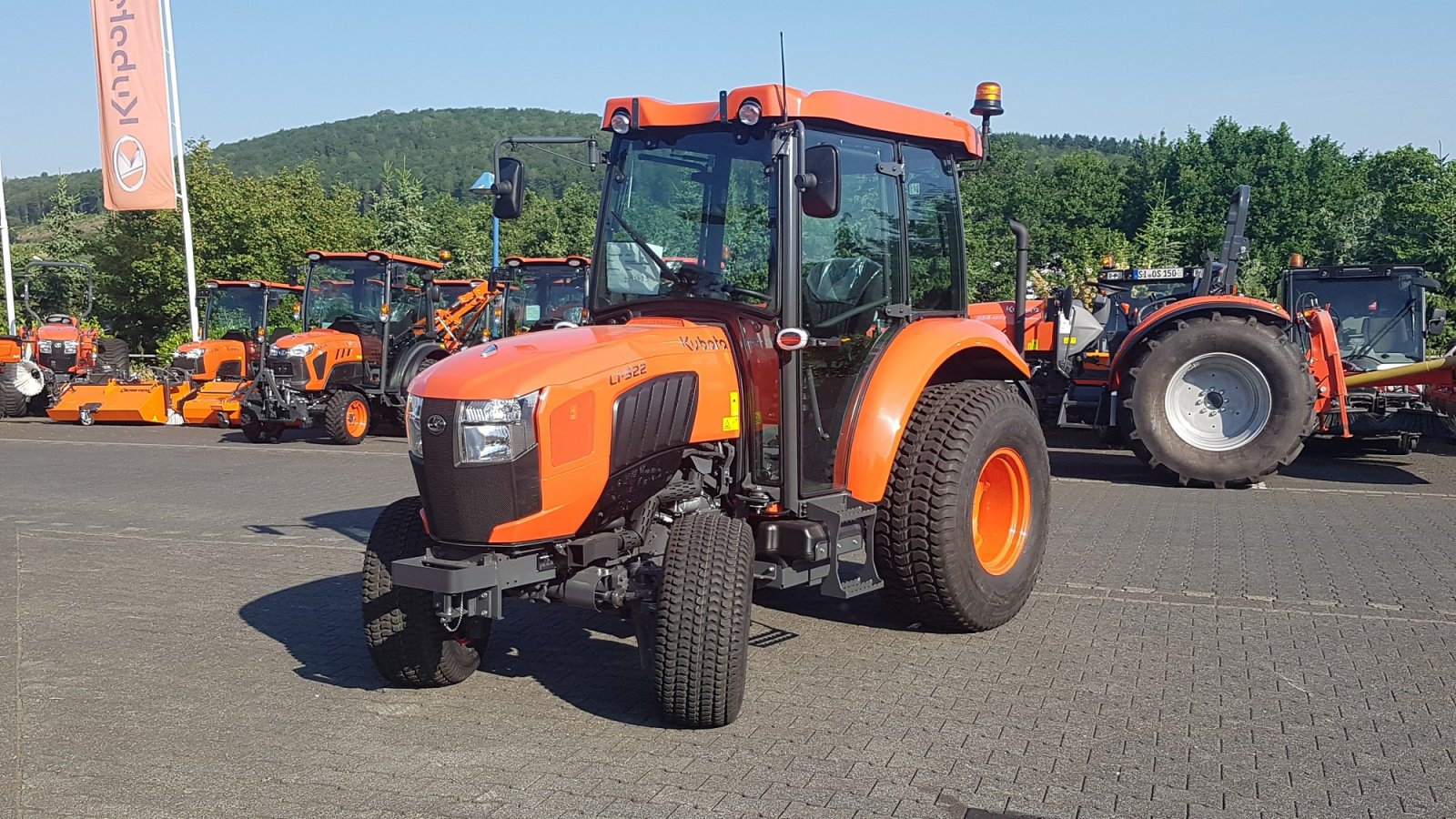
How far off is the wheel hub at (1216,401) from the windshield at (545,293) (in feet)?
29.6

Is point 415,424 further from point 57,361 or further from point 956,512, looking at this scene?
point 57,361

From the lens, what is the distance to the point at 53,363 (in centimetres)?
2106

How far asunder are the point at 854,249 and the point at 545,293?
12.5 metres

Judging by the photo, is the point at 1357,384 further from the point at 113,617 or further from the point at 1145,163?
the point at 1145,163

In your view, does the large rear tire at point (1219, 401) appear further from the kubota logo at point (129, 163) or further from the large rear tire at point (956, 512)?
the kubota logo at point (129, 163)

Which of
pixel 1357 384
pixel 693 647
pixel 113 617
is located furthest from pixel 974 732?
pixel 1357 384

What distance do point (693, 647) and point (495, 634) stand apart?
1.82 metres

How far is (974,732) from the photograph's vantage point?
15.1 ft

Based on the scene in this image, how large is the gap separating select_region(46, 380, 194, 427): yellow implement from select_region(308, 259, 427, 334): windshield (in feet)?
9.48

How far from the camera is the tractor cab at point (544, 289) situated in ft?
58.0

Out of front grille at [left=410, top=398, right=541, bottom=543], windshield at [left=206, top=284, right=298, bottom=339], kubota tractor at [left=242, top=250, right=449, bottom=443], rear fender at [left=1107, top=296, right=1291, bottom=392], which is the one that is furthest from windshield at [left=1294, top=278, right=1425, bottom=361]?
windshield at [left=206, top=284, right=298, bottom=339]

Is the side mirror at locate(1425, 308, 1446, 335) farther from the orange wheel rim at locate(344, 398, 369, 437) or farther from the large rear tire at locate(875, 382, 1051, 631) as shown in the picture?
the orange wheel rim at locate(344, 398, 369, 437)

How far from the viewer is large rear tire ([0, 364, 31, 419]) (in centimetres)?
2020

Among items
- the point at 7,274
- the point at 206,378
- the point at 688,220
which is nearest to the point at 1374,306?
the point at 688,220
